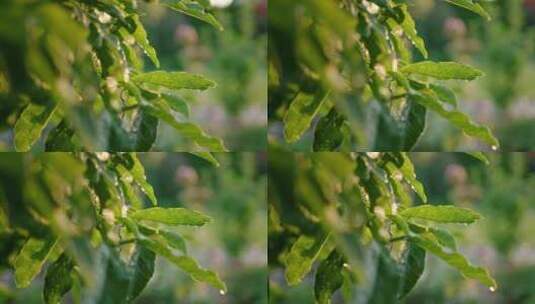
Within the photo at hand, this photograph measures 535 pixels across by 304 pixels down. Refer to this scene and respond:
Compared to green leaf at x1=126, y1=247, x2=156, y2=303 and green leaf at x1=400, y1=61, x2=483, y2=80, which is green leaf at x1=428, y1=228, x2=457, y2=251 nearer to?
green leaf at x1=400, y1=61, x2=483, y2=80

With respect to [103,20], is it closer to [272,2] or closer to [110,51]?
[110,51]

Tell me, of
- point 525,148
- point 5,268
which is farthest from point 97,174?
point 525,148

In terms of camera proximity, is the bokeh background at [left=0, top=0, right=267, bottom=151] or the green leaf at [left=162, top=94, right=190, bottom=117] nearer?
the green leaf at [left=162, top=94, right=190, bottom=117]

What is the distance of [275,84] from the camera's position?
2453 mm

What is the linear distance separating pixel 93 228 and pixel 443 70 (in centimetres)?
100

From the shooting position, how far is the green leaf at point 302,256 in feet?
8.07

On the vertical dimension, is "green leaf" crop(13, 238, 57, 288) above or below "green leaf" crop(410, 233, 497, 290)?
below

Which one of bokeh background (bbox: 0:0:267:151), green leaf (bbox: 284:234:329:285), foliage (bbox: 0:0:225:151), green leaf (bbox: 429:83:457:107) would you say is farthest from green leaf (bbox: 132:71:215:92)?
green leaf (bbox: 429:83:457:107)

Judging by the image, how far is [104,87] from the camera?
8.32 feet

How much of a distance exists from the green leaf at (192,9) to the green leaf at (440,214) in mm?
737

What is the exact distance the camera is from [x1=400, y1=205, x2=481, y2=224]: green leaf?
2.56 m

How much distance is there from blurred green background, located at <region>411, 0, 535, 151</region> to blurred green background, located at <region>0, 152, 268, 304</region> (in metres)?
0.54

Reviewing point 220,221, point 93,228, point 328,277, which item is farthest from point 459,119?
point 93,228

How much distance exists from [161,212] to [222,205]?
28 centimetres
